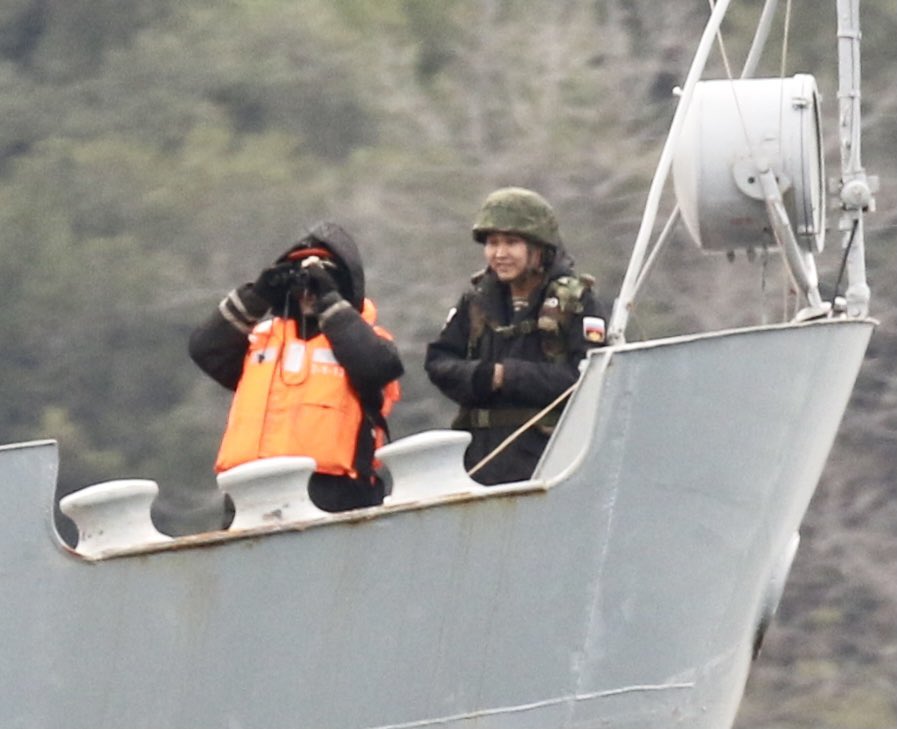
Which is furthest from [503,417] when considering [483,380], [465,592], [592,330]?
[465,592]

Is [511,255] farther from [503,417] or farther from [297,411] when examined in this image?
[297,411]

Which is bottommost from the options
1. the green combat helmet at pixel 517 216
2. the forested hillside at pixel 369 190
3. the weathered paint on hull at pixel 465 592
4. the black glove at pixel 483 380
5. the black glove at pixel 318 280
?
the weathered paint on hull at pixel 465 592

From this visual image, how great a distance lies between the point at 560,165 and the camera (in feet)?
67.5

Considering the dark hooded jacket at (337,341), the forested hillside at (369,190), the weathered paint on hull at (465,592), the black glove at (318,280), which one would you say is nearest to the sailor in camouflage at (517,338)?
the dark hooded jacket at (337,341)

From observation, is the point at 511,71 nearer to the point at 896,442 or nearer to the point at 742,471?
the point at 896,442

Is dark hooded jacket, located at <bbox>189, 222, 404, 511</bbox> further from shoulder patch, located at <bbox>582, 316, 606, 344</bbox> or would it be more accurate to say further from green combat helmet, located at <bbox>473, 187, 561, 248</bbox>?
Answer: shoulder patch, located at <bbox>582, 316, 606, 344</bbox>

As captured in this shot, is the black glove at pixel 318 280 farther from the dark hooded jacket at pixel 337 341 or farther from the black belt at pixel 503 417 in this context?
the black belt at pixel 503 417

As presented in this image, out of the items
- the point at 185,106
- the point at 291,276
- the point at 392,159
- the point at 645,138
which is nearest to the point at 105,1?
the point at 185,106

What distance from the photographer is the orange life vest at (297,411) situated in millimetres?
6906

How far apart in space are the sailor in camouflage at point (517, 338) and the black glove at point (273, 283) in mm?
407

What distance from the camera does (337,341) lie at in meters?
6.88

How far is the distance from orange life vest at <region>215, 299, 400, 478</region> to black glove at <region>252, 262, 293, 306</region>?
4.0 inches

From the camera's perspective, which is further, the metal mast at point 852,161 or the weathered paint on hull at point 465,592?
the metal mast at point 852,161

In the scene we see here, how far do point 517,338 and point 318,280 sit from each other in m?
0.52
